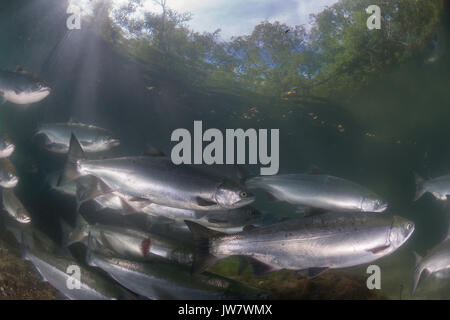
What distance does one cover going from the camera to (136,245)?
12.0ft

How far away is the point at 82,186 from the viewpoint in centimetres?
557

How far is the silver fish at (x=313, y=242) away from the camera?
2.60 m

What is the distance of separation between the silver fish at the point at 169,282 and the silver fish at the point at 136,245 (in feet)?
0.85

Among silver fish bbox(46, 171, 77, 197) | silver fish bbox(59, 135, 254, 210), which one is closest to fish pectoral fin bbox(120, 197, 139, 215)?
silver fish bbox(59, 135, 254, 210)

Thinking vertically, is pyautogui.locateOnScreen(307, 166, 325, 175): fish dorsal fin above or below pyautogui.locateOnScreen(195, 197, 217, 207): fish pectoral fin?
above

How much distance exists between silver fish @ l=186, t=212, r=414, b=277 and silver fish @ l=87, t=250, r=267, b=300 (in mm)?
383

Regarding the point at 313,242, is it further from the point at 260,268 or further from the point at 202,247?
the point at 202,247

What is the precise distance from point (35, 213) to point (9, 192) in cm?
286

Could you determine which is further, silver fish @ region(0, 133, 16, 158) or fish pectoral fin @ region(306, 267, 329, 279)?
silver fish @ region(0, 133, 16, 158)

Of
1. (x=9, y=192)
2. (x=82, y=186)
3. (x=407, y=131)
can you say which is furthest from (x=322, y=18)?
(x=407, y=131)

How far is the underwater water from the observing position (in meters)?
4.31

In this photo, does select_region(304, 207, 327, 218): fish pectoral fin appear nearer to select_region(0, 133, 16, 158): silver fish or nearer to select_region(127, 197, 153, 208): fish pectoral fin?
select_region(127, 197, 153, 208): fish pectoral fin

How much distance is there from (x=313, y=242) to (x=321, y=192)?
1.96m
